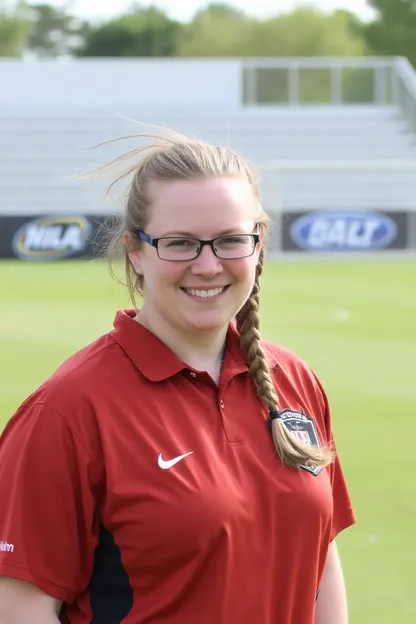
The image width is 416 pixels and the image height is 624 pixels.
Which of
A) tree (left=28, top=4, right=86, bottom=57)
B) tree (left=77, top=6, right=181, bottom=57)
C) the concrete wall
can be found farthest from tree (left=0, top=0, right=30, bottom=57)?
the concrete wall

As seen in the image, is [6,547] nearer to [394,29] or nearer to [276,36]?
[394,29]

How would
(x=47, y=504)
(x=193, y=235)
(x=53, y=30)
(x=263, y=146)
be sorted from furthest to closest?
(x=53, y=30)
(x=263, y=146)
(x=193, y=235)
(x=47, y=504)

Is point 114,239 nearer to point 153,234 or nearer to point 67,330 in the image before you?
point 153,234

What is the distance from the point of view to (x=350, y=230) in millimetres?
25875

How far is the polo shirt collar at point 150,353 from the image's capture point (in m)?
2.47

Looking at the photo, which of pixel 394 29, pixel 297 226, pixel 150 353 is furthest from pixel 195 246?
pixel 394 29

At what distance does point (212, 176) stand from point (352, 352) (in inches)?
359

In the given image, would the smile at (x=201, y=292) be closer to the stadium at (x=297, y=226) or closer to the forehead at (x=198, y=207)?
the forehead at (x=198, y=207)

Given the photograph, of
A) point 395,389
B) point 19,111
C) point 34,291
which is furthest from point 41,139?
point 395,389

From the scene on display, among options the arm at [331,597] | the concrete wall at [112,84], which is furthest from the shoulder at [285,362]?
the concrete wall at [112,84]

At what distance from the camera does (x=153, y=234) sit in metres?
2.53

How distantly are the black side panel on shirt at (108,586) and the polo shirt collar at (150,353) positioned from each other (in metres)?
0.36

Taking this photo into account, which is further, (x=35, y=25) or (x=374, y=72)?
(x=35, y=25)

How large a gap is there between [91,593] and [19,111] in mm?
35026
